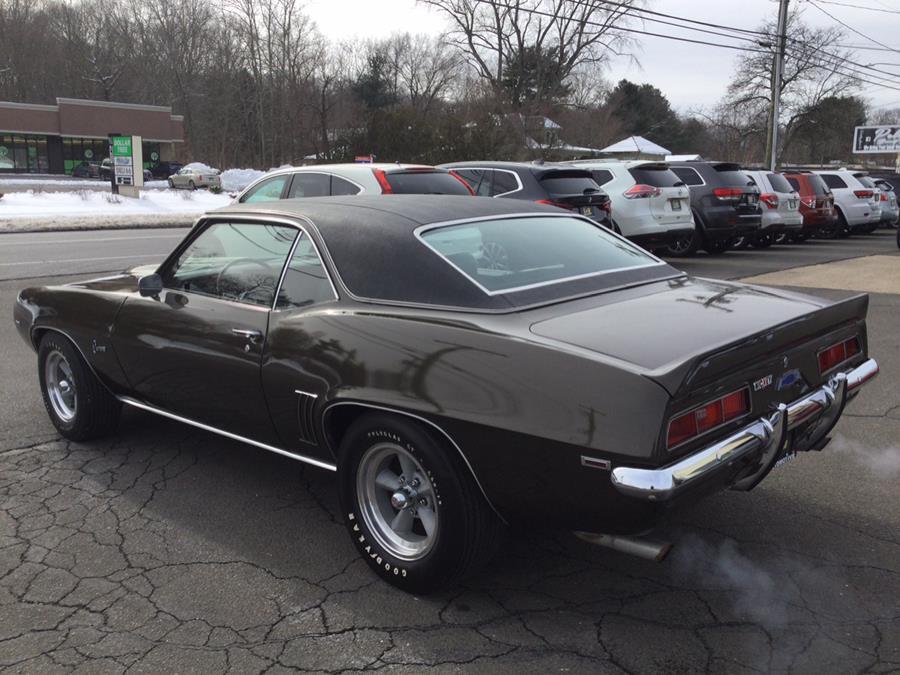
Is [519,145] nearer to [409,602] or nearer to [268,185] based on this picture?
[268,185]

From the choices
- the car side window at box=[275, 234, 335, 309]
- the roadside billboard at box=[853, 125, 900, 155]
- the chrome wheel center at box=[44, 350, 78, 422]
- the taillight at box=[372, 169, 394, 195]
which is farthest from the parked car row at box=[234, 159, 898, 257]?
the roadside billboard at box=[853, 125, 900, 155]

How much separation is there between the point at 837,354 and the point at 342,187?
675 cm

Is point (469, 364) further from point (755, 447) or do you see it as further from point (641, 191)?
point (641, 191)

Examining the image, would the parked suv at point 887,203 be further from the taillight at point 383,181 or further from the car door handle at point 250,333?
the car door handle at point 250,333

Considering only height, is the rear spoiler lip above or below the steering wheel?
below

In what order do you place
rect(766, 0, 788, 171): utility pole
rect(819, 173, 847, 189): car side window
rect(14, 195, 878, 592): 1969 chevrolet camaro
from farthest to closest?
rect(766, 0, 788, 171): utility pole, rect(819, 173, 847, 189): car side window, rect(14, 195, 878, 592): 1969 chevrolet camaro

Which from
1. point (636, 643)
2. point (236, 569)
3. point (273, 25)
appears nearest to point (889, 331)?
point (636, 643)

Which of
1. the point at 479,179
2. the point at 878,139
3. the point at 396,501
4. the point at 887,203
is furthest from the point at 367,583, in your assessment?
the point at 878,139

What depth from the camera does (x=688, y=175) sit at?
15180 mm

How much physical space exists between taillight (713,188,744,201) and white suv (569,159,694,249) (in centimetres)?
131

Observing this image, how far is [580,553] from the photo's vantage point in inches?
138

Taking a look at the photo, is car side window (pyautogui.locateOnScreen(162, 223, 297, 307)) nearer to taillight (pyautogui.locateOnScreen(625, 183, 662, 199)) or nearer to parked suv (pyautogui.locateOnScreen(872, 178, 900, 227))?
taillight (pyautogui.locateOnScreen(625, 183, 662, 199))

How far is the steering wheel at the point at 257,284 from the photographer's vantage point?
12.4 ft

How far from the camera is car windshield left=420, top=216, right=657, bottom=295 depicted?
3.39 m
